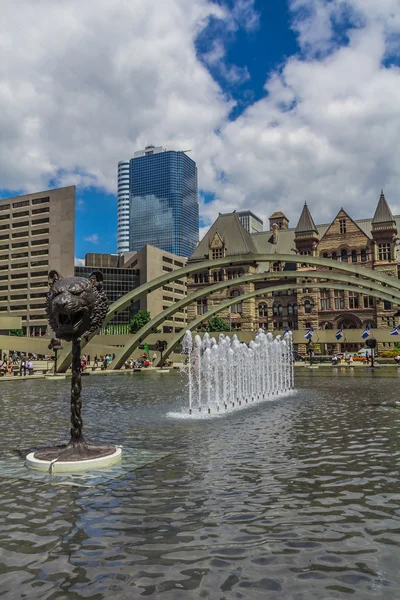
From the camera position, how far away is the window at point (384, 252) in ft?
243

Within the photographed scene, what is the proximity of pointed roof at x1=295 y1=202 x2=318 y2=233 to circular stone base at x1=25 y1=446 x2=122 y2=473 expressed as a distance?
76.0m

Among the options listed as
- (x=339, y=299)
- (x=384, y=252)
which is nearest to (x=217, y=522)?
(x=339, y=299)

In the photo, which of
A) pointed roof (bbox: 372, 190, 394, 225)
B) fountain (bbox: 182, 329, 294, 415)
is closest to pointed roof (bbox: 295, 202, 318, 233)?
pointed roof (bbox: 372, 190, 394, 225)

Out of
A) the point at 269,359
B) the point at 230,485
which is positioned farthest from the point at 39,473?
the point at 269,359

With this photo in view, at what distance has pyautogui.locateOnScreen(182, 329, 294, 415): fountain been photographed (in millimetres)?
19078

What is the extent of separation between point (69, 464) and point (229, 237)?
85416 millimetres

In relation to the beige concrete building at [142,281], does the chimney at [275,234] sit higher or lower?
higher

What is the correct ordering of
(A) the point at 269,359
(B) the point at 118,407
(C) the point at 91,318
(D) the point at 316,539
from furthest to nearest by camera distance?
(A) the point at 269,359, (B) the point at 118,407, (C) the point at 91,318, (D) the point at 316,539

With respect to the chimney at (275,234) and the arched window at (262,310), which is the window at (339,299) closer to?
the arched window at (262,310)

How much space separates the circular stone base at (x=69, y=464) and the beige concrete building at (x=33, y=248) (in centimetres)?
9062

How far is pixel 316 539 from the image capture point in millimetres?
5418

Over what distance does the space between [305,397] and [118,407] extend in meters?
8.01

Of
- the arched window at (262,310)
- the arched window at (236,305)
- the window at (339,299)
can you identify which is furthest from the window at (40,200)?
the window at (339,299)

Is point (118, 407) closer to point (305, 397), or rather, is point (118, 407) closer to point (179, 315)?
point (305, 397)
